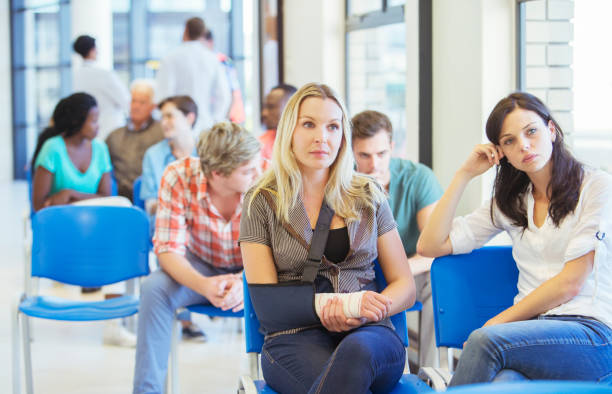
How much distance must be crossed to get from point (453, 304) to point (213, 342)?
85.8 inches

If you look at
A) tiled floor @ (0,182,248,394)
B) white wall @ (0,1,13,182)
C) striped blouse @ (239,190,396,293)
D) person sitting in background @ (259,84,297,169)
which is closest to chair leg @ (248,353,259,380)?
striped blouse @ (239,190,396,293)

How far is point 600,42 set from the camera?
281 centimetres

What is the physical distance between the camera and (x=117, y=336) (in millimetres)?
4027

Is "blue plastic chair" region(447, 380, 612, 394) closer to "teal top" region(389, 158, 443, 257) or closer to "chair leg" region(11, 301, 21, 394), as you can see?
"teal top" region(389, 158, 443, 257)

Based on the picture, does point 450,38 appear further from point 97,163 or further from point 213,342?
point 97,163

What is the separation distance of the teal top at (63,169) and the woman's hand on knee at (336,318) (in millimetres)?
3011

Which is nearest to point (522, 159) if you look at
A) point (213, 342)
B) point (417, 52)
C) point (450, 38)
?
point (450, 38)

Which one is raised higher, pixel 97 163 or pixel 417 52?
pixel 417 52

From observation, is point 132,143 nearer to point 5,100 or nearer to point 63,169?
point 63,169

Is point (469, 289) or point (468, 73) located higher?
point (468, 73)

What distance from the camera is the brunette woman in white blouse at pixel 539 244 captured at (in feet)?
6.14

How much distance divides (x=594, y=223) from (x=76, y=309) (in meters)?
2.09

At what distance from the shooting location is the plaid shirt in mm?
3020

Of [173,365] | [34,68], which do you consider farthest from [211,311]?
[34,68]
